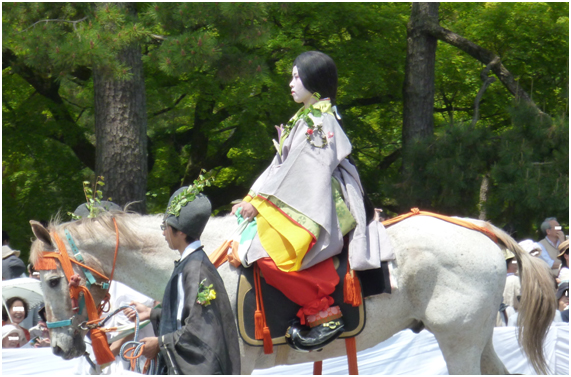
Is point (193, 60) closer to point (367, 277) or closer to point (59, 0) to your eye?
point (59, 0)

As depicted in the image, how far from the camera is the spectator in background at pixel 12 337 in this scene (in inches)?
222

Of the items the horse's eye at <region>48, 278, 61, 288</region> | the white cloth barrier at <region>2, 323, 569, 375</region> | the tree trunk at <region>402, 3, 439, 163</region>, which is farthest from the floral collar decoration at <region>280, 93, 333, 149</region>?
the tree trunk at <region>402, 3, 439, 163</region>

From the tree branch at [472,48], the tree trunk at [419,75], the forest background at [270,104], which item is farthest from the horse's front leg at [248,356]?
the tree branch at [472,48]

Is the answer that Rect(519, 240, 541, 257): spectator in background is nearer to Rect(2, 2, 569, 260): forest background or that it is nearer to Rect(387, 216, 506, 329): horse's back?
Rect(2, 2, 569, 260): forest background

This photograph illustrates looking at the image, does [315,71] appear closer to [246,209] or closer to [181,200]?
[246,209]

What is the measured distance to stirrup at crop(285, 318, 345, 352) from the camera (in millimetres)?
3770

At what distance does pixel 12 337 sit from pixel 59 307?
2176mm

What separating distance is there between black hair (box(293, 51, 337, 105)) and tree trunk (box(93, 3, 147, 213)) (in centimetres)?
449

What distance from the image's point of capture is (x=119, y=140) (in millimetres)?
8102

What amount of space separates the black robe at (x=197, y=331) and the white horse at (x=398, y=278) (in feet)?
3.04

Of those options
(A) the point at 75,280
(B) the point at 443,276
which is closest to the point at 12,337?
(A) the point at 75,280

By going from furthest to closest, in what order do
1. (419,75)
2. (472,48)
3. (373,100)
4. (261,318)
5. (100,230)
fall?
(373,100) → (419,75) → (472,48) → (100,230) → (261,318)

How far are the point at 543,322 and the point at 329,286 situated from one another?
159 centimetres

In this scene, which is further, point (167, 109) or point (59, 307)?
point (167, 109)
